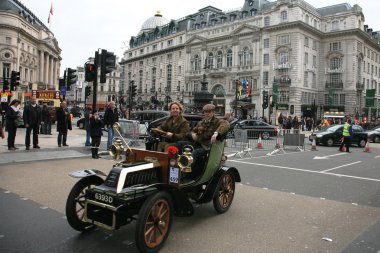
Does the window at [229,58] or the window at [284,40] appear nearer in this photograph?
the window at [284,40]

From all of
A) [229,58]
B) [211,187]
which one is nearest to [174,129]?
[211,187]

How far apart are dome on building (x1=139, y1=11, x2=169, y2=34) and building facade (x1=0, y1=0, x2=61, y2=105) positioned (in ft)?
83.6

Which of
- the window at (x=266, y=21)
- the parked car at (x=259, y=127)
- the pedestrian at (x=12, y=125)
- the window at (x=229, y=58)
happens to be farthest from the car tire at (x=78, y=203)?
the window at (x=229, y=58)

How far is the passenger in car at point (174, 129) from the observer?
18.4 ft

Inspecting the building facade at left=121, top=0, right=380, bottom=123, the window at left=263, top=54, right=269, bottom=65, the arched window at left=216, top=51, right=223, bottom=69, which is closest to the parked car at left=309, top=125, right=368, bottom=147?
the building facade at left=121, top=0, right=380, bottom=123

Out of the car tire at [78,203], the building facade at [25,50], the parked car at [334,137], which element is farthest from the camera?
the building facade at [25,50]

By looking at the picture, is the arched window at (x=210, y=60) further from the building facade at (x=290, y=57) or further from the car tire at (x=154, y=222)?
the car tire at (x=154, y=222)

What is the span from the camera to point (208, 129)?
599 cm

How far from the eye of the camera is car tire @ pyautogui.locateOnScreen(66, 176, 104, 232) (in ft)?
15.2

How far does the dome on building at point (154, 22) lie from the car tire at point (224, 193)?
10034 cm

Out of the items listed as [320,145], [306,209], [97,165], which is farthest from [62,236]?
[320,145]

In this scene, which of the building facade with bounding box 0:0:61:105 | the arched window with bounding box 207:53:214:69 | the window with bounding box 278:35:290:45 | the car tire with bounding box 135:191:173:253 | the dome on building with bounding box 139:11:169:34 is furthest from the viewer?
the dome on building with bounding box 139:11:169:34

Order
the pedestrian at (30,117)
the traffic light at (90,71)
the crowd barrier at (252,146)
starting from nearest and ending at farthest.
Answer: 1. the pedestrian at (30,117)
2. the traffic light at (90,71)
3. the crowd barrier at (252,146)

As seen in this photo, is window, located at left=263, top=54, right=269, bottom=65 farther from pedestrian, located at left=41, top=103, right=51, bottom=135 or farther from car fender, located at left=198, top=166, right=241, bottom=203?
car fender, located at left=198, top=166, right=241, bottom=203
